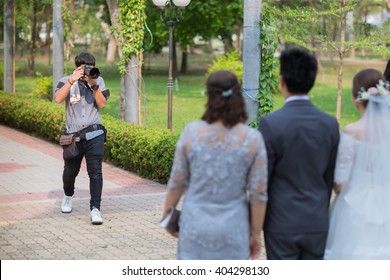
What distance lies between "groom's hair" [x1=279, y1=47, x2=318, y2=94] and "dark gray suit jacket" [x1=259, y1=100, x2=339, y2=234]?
3.4 inches

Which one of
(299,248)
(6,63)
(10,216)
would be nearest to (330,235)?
(299,248)

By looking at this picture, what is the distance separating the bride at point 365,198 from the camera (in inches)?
175

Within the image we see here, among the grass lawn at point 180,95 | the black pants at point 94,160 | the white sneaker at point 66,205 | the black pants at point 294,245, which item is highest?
the black pants at point 294,245

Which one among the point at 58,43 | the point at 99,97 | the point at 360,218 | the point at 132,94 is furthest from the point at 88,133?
the point at 58,43

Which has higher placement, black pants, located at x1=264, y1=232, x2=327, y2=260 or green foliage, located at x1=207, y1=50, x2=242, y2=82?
black pants, located at x1=264, y1=232, x2=327, y2=260

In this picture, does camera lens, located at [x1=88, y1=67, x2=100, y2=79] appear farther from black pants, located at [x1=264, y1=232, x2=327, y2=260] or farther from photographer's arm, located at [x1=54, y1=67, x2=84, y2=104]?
black pants, located at [x1=264, y1=232, x2=327, y2=260]

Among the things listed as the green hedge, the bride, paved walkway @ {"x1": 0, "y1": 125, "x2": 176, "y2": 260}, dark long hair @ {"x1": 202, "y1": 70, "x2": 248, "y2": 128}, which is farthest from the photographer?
dark long hair @ {"x1": 202, "y1": 70, "x2": 248, "y2": 128}

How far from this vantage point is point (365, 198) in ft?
14.6

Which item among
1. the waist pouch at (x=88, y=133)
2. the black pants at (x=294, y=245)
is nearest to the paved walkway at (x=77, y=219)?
the waist pouch at (x=88, y=133)

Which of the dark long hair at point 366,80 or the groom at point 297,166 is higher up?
the dark long hair at point 366,80

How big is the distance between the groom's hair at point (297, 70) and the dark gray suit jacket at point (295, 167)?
0.09m

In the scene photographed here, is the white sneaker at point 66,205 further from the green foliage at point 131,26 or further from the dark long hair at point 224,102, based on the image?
the green foliage at point 131,26

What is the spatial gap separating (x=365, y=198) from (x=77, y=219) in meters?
4.61

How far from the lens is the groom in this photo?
408cm
